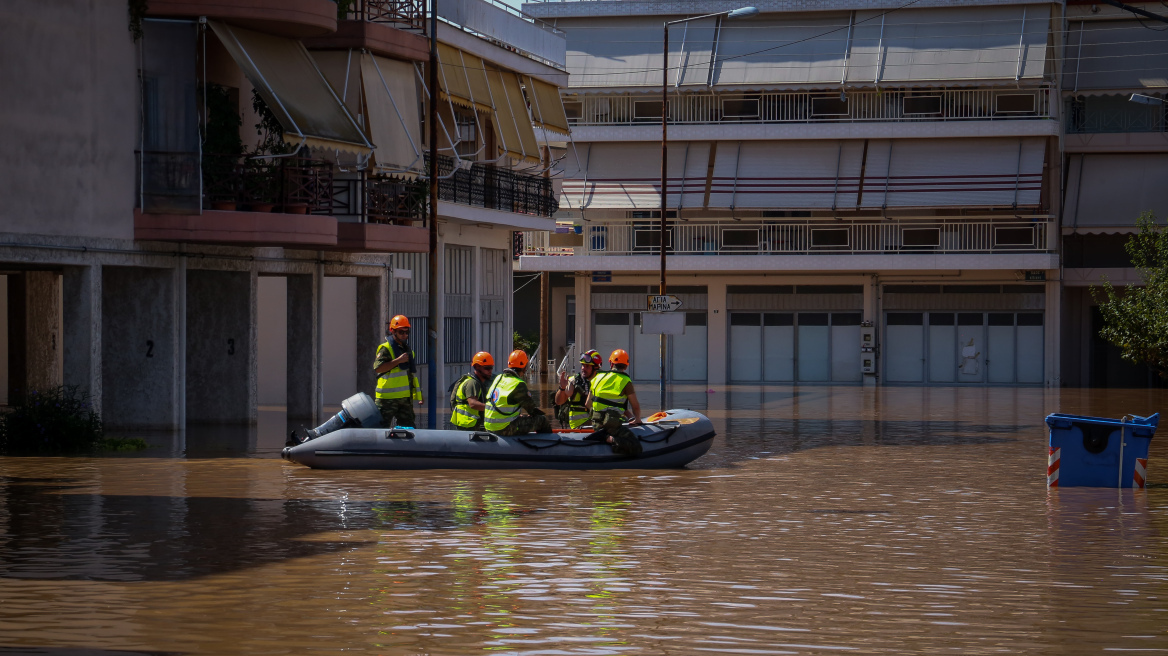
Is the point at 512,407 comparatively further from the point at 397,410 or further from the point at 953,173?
the point at 953,173

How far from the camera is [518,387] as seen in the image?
18.4 metres

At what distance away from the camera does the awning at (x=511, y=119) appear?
33094 mm

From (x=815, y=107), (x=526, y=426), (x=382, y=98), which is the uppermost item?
(x=815, y=107)

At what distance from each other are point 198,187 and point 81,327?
274 centimetres

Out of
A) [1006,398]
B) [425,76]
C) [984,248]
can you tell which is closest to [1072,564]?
[425,76]

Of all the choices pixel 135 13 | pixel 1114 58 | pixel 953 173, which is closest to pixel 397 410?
pixel 135 13

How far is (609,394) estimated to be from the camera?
1844 cm

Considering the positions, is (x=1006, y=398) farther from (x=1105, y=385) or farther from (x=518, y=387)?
(x=518, y=387)

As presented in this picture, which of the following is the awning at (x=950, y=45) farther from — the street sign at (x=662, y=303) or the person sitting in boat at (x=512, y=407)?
the person sitting in boat at (x=512, y=407)

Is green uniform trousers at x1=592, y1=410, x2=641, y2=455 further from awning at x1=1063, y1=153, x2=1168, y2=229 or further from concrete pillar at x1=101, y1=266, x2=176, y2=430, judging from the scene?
awning at x1=1063, y1=153, x2=1168, y2=229

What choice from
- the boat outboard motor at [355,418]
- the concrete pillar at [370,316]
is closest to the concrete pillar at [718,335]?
the concrete pillar at [370,316]

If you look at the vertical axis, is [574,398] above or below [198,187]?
below

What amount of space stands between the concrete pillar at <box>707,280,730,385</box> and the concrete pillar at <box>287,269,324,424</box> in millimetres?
23502

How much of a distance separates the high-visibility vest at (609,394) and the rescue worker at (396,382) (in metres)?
2.46
